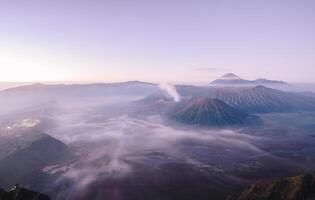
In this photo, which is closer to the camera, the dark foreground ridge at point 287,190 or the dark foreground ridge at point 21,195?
the dark foreground ridge at point 21,195

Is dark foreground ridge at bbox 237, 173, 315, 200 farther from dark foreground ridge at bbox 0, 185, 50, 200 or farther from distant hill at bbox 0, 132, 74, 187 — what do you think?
distant hill at bbox 0, 132, 74, 187

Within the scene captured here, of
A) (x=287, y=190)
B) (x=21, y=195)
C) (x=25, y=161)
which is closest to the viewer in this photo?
(x=21, y=195)

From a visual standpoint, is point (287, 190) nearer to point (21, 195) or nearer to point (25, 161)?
point (21, 195)

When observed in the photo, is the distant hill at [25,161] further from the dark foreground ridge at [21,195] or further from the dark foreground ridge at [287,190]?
the dark foreground ridge at [287,190]

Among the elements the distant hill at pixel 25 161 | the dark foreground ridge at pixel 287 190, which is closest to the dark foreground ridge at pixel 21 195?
the dark foreground ridge at pixel 287 190

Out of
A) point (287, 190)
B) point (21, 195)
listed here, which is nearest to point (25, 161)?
point (21, 195)

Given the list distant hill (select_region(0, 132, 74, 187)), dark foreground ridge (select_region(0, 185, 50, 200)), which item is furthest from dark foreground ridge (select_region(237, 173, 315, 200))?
distant hill (select_region(0, 132, 74, 187))

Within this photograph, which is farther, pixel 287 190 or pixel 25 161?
pixel 25 161

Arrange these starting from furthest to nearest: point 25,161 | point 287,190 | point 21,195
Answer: point 25,161
point 287,190
point 21,195
